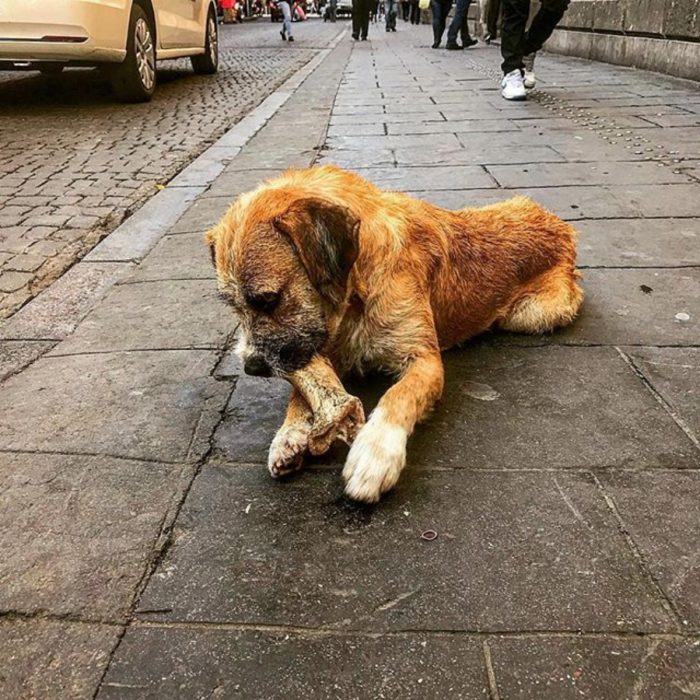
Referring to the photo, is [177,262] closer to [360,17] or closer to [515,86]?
[515,86]

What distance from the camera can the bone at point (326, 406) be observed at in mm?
2375

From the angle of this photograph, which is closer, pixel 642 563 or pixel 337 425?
pixel 642 563

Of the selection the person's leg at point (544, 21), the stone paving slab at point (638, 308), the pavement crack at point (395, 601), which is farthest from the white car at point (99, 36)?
the pavement crack at point (395, 601)

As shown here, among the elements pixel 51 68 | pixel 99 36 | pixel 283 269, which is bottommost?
pixel 283 269

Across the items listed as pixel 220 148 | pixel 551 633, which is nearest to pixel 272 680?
pixel 551 633

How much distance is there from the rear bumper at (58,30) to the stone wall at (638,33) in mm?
7908

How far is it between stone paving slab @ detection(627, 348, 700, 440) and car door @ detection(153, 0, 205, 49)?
31.5 ft

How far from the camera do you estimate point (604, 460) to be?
2348 mm

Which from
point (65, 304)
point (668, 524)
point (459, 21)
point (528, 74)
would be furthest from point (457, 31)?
point (668, 524)

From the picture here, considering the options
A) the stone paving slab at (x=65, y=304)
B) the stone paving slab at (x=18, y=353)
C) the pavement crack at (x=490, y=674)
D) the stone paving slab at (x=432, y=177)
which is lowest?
the stone paving slab at (x=18, y=353)

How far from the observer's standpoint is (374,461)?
7.07 ft

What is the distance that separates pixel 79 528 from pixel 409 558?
972mm

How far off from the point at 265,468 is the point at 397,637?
83 cm

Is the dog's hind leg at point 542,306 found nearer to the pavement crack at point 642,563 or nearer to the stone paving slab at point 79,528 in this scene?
the pavement crack at point 642,563
